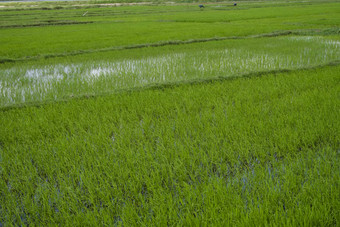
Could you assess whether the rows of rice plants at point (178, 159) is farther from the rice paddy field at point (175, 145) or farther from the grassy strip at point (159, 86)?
the grassy strip at point (159, 86)

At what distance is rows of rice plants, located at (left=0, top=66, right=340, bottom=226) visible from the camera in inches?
71.2

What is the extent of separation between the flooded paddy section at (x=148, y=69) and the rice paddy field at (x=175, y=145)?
0.16ft

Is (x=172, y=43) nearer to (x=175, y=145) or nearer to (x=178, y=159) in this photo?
(x=175, y=145)

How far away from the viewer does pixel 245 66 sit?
225 inches

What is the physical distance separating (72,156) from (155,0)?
56467 mm

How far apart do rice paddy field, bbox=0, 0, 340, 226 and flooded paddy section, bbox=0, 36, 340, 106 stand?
5 cm

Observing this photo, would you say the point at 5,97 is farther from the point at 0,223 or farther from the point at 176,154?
the point at 176,154

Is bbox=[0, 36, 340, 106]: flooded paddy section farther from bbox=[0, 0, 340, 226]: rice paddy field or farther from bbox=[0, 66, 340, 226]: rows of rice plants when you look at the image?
bbox=[0, 66, 340, 226]: rows of rice plants

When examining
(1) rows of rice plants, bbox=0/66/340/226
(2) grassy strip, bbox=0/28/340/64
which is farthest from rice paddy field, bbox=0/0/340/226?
(2) grassy strip, bbox=0/28/340/64

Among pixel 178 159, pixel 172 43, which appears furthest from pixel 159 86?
pixel 172 43

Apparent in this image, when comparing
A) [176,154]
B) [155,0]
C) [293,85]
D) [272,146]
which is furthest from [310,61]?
[155,0]

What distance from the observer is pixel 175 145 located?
274 centimetres

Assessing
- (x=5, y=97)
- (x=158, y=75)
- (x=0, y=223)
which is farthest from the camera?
(x=158, y=75)

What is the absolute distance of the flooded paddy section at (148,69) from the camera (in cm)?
493
